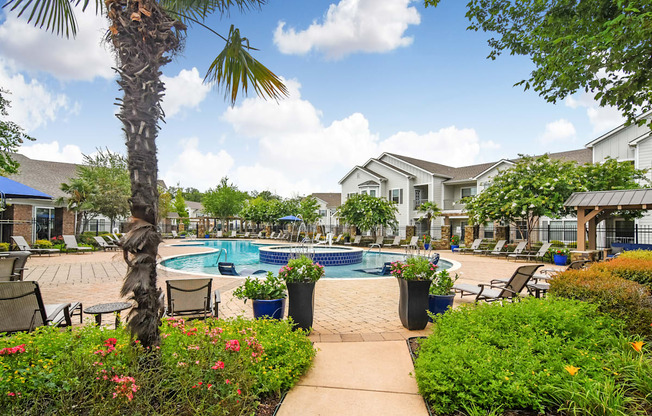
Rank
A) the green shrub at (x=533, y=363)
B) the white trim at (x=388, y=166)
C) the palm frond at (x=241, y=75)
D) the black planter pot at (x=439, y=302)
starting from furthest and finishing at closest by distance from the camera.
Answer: the white trim at (x=388, y=166)
the black planter pot at (x=439, y=302)
the palm frond at (x=241, y=75)
the green shrub at (x=533, y=363)

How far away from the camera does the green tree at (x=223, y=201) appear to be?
1556 inches

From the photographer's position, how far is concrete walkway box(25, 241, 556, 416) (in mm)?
3006

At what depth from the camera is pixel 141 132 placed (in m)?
2.82

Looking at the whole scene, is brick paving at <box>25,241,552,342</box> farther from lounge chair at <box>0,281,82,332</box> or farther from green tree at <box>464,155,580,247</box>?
green tree at <box>464,155,580,247</box>

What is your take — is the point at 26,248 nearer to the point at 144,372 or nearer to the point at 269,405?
the point at 144,372

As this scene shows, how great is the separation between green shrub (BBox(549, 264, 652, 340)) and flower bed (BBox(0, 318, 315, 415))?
3.77 m

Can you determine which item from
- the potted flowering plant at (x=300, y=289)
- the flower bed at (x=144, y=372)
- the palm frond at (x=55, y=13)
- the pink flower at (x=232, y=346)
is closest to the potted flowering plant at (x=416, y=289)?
the potted flowering plant at (x=300, y=289)

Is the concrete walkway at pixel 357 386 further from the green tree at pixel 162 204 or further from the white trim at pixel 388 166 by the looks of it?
the white trim at pixel 388 166

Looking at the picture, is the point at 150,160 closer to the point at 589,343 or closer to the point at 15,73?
the point at 589,343

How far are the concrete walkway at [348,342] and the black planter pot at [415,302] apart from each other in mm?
144

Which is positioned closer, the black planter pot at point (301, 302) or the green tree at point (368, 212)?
the black planter pot at point (301, 302)

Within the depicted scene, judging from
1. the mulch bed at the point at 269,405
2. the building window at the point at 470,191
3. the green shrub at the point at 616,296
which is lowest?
the mulch bed at the point at 269,405

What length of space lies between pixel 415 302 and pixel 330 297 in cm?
283

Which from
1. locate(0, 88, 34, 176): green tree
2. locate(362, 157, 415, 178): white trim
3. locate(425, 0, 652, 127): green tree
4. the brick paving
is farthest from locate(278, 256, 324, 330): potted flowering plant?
locate(362, 157, 415, 178): white trim
